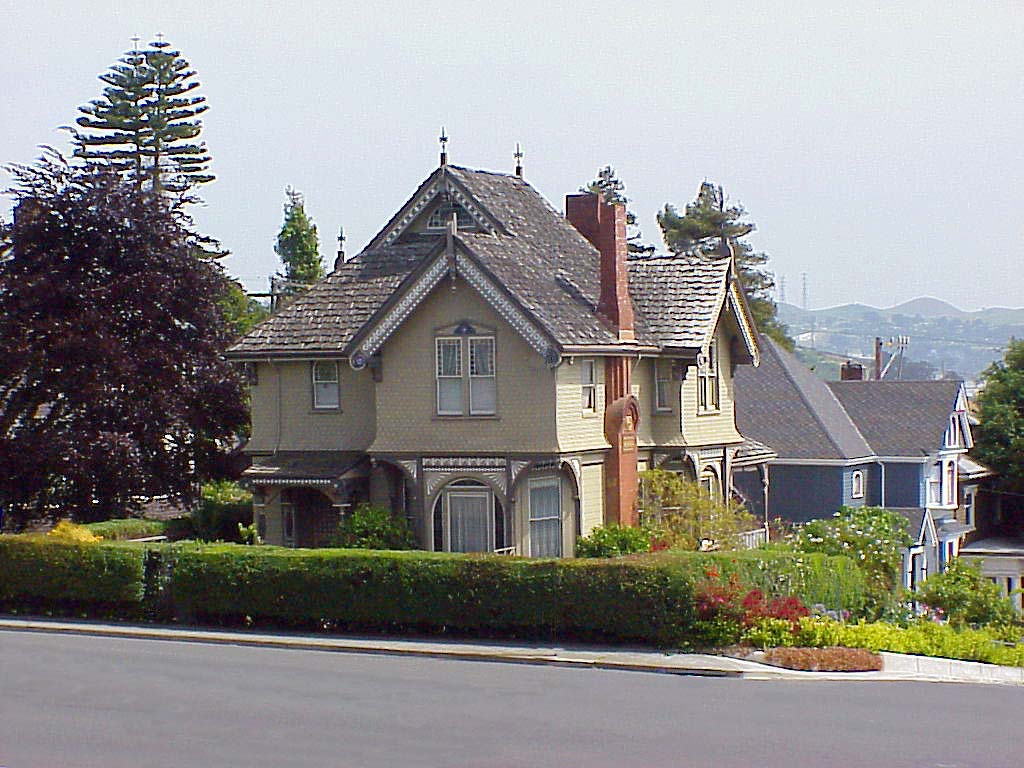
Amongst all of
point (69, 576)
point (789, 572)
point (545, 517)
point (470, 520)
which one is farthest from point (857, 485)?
point (69, 576)

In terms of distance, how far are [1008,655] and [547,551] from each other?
10.2 m

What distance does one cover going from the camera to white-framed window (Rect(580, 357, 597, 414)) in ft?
114

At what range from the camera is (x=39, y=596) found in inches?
1196

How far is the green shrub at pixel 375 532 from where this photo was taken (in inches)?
1332

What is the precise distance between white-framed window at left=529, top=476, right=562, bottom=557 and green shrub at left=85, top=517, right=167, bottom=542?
925 centimetres

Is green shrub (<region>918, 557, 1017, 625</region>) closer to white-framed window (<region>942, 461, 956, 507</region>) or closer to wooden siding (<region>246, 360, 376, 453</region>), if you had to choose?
wooden siding (<region>246, 360, 376, 453</region>)

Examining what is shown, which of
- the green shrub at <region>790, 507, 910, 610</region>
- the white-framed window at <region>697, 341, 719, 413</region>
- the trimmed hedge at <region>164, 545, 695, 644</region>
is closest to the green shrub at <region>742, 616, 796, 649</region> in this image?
the trimmed hedge at <region>164, 545, 695, 644</region>

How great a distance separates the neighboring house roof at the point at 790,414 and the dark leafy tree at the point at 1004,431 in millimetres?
11246

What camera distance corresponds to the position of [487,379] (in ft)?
112

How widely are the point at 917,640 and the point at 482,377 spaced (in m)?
11.2

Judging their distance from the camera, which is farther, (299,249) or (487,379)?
(299,249)

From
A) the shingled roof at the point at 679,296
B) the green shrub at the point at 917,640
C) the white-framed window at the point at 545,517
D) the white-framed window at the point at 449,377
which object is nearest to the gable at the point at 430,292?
the white-framed window at the point at 449,377

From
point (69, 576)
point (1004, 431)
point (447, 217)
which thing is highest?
point (447, 217)

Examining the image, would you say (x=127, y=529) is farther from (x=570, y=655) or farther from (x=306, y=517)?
(x=570, y=655)
